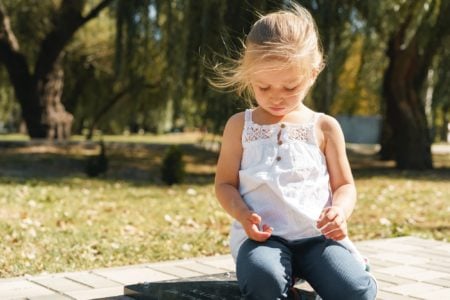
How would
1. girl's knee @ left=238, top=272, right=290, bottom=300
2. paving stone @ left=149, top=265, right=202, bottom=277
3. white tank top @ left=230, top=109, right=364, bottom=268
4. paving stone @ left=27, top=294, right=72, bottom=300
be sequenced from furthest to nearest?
paving stone @ left=149, top=265, right=202, bottom=277
paving stone @ left=27, top=294, right=72, bottom=300
white tank top @ left=230, top=109, right=364, bottom=268
girl's knee @ left=238, top=272, right=290, bottom=300

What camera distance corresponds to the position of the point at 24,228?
5.76 metres

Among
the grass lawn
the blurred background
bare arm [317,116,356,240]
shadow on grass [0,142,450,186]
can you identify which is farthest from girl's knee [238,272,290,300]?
shadow on grass [0,142,450,186]

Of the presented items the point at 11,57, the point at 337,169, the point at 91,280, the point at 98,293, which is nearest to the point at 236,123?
the point at 337,169

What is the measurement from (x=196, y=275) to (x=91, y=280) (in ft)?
1.99

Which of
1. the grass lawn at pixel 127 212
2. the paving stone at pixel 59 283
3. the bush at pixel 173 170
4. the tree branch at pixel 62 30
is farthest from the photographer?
the tree branch at pixel 62 30

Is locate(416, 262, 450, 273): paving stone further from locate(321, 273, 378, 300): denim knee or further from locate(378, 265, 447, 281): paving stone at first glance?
locate(321, 273, 378, 300): denim knee

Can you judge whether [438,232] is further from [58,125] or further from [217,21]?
[58,125]

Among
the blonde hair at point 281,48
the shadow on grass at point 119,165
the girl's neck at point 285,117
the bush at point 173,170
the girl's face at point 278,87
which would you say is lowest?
the shadow on grass at point 119,165

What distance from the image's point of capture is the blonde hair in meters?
2.72

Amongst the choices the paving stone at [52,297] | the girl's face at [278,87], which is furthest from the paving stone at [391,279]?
the paving stone at [52,297]

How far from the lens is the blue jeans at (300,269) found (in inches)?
100.0

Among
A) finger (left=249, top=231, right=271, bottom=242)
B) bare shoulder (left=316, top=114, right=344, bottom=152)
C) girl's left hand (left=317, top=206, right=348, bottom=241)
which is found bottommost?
finger (left=249, top=231, right=271, bottom=242)

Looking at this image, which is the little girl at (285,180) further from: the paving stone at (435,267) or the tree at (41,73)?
the tree at (41,73)

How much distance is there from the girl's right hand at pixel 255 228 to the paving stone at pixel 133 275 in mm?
1485
